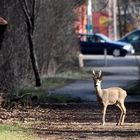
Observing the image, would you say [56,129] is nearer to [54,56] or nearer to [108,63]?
[54,56]

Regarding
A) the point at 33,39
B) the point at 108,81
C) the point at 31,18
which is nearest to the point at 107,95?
the point at 31,18

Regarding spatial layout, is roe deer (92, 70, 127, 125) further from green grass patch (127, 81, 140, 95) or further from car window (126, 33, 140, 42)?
car window (126, 33, 140, 42)

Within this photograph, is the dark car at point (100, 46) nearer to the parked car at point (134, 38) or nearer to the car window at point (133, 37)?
the parked car at point (134, 38)

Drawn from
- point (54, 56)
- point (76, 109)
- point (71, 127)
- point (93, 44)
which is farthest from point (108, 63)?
point (71, 127)

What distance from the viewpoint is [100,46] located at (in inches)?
1869

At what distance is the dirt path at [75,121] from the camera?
500 inches

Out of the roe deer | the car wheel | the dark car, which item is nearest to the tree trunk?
the roe deer

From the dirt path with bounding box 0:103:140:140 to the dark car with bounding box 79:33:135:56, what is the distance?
27781 mm

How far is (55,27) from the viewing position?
27.7m

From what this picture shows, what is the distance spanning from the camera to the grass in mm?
11977

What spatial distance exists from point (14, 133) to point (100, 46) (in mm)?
35137

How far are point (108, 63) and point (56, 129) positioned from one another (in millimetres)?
26599

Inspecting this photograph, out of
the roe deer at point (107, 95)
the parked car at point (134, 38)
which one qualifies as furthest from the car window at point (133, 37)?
the roe deer at point (107, 95)

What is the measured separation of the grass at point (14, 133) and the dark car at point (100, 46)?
32.6m
